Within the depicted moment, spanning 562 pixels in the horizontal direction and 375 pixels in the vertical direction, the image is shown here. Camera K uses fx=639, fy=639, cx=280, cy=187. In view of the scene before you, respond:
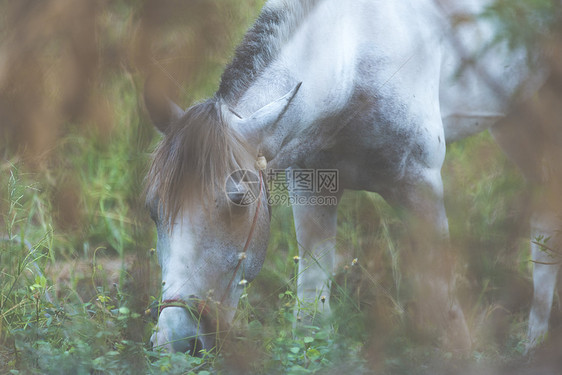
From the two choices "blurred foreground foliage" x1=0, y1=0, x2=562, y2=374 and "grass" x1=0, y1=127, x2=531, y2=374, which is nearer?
"blurred foreground foliage" x1=0, y1=0, x2=562, y2=374

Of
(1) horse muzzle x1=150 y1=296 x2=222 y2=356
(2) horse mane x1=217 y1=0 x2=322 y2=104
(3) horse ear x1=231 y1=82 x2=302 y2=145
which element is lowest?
(1) horse muzzle x1=150 y1=296 x2=222 y2=356

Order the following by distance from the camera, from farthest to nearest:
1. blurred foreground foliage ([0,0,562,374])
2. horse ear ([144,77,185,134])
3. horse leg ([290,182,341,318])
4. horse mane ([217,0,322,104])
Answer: horse leg ([290,182,341,318])
horse mane ([217,0,322,104])
horse ear ([144,77,185,134])
blurred foreground foliage ([0,0,562,374])

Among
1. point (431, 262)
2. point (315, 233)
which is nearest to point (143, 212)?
point (431, 262)

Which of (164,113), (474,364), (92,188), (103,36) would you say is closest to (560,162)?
(474,364)

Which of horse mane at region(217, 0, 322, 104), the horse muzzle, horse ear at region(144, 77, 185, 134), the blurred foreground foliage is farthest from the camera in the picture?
horse mane at region(217, 0, 322, 104)

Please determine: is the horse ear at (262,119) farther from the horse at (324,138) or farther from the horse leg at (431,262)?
the horse leg at (431,262)

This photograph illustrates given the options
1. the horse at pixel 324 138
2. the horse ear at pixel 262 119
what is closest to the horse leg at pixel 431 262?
the horse at pixel 324 138

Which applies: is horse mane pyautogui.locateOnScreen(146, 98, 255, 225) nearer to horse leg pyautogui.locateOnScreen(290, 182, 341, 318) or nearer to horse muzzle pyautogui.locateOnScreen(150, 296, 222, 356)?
horse muzzle pyautogui.locateOnScreen(150, 296, 222, 356)

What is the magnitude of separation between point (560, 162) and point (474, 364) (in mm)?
733

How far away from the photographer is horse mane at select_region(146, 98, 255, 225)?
2105 mm

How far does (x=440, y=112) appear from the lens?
9.73ft

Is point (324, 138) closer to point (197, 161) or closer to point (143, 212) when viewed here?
point (197, 161)

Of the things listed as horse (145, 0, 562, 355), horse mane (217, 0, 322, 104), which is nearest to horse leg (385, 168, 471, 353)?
horse (145, 0, 562, 355)

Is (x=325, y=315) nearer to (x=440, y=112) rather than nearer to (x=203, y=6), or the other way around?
(x=440, y=112)
